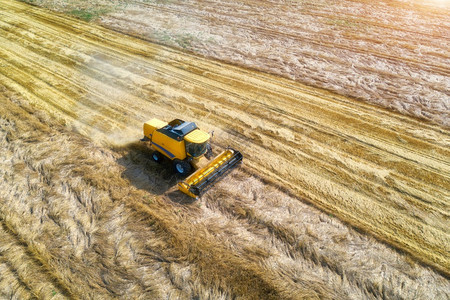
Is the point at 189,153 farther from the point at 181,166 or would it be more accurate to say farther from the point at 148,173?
the point at 148,173

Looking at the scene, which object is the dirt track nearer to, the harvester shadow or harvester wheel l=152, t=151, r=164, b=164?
the harvester shadow

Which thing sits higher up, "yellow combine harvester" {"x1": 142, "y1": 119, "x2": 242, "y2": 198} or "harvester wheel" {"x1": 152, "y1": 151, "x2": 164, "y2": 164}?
"yellow combine harvester" {"x1": 142, "y1": 119, "x2": 242, "y2": 198}

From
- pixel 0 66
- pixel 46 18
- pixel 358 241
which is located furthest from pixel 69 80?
pixel 358 241

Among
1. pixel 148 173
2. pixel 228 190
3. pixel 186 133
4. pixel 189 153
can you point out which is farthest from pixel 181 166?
pixel 228 190

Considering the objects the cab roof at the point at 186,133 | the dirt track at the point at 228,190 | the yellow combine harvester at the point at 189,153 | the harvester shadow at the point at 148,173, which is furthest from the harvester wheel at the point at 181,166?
the cab roof at the point at 186,133

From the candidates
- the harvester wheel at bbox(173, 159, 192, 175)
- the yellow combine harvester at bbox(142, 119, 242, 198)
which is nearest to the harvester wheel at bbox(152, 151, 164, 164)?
the yellow combine harvester at bbox(142, 119, 242, 198)

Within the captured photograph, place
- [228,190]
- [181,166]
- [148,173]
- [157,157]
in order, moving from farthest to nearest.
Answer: [157,157], [148,173], [181,166], [228,190]

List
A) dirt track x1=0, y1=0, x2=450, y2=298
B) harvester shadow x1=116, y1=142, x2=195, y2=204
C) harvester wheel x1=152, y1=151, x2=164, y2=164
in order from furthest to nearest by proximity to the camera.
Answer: harvester wheel x1=152, y1=151, x2=164, y2=164, harvester shadow x1=116, y1=142, x2=195, y2=204, dirt track x1=0, y1=0, x2=450, y2=298
